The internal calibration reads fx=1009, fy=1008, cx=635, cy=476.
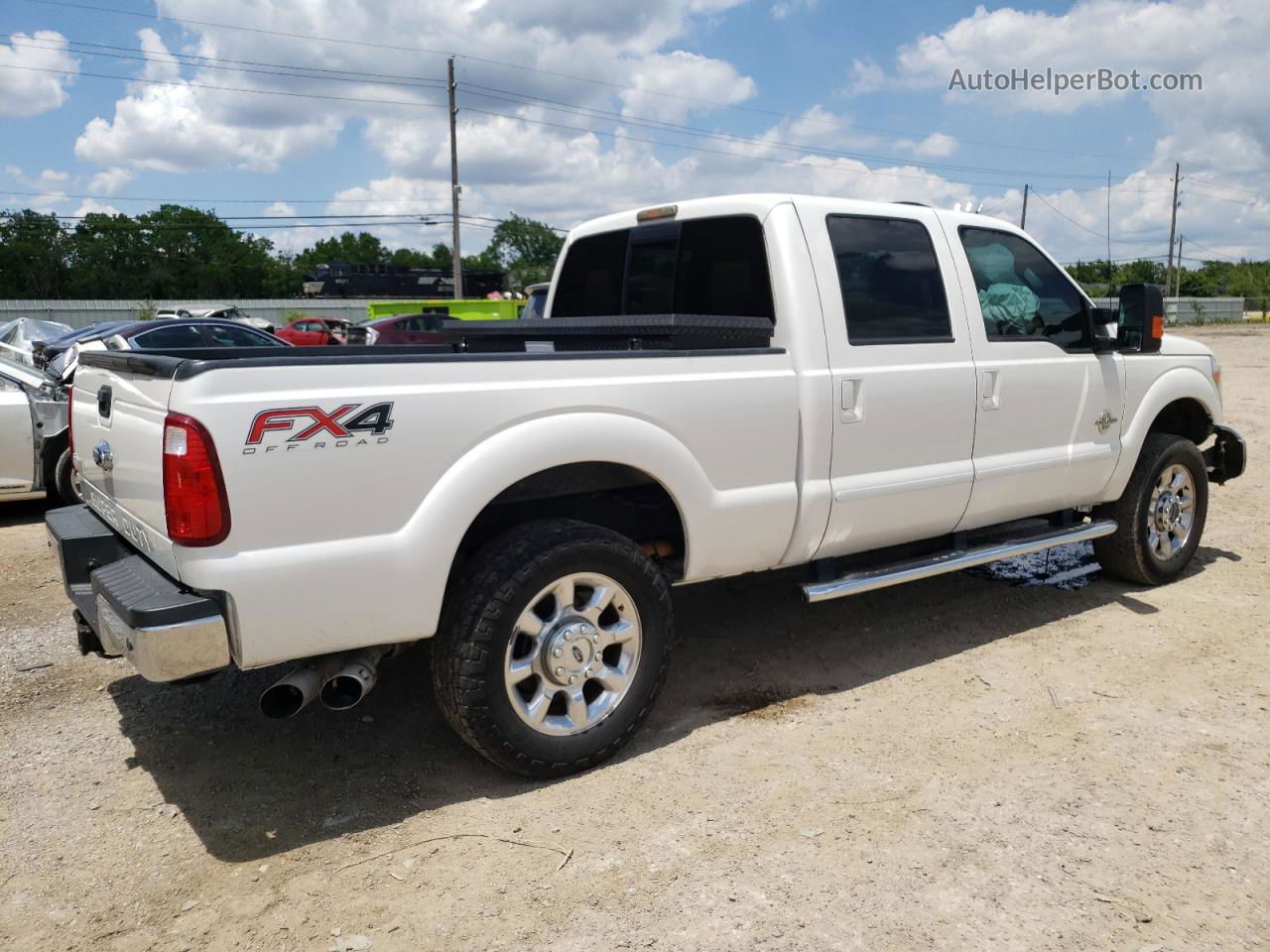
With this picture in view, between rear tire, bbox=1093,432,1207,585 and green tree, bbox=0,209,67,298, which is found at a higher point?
green tree, bbox=0,209,67,298

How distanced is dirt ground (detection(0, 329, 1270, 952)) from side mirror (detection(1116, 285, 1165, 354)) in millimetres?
1495

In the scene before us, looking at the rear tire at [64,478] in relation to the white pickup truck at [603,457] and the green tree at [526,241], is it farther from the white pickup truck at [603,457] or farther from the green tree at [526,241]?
the green tree at [526,241]

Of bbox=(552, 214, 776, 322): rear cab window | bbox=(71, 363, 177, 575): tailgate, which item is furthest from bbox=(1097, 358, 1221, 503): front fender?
bbox=(71, 363, 177, 575): tailgate

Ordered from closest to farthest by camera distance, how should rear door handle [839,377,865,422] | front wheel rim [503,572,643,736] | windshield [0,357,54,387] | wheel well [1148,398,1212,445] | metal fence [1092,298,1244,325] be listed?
front wheel rim [503,572,643,736] < rear door handle [839,377,865,422] < wheel well [1148,398,1212,445] < windshield [0,357,54,387] < metal fence [1092,298,1244,325]

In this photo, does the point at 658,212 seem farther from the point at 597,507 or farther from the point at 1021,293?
the point at 1021,293

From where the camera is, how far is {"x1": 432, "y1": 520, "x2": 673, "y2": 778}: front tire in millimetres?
3307

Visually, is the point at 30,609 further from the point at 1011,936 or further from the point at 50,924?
the point at 1011,936

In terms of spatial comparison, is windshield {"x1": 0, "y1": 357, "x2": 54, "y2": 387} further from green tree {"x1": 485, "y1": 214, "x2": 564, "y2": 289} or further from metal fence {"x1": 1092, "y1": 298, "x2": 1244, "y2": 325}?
green tree {"x1": 485, "y1": 214, "x2": 564, "y2": 289}

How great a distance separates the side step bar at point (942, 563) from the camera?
4.23m

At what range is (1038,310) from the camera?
5.02 meters

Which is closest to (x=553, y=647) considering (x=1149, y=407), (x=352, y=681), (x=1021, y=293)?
(x=352, y=681)

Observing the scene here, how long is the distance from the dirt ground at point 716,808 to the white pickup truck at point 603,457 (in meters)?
0.44

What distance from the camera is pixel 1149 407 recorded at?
552 cm

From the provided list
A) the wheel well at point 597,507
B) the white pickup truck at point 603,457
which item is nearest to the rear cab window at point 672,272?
the white pickup truck at point 603,457
